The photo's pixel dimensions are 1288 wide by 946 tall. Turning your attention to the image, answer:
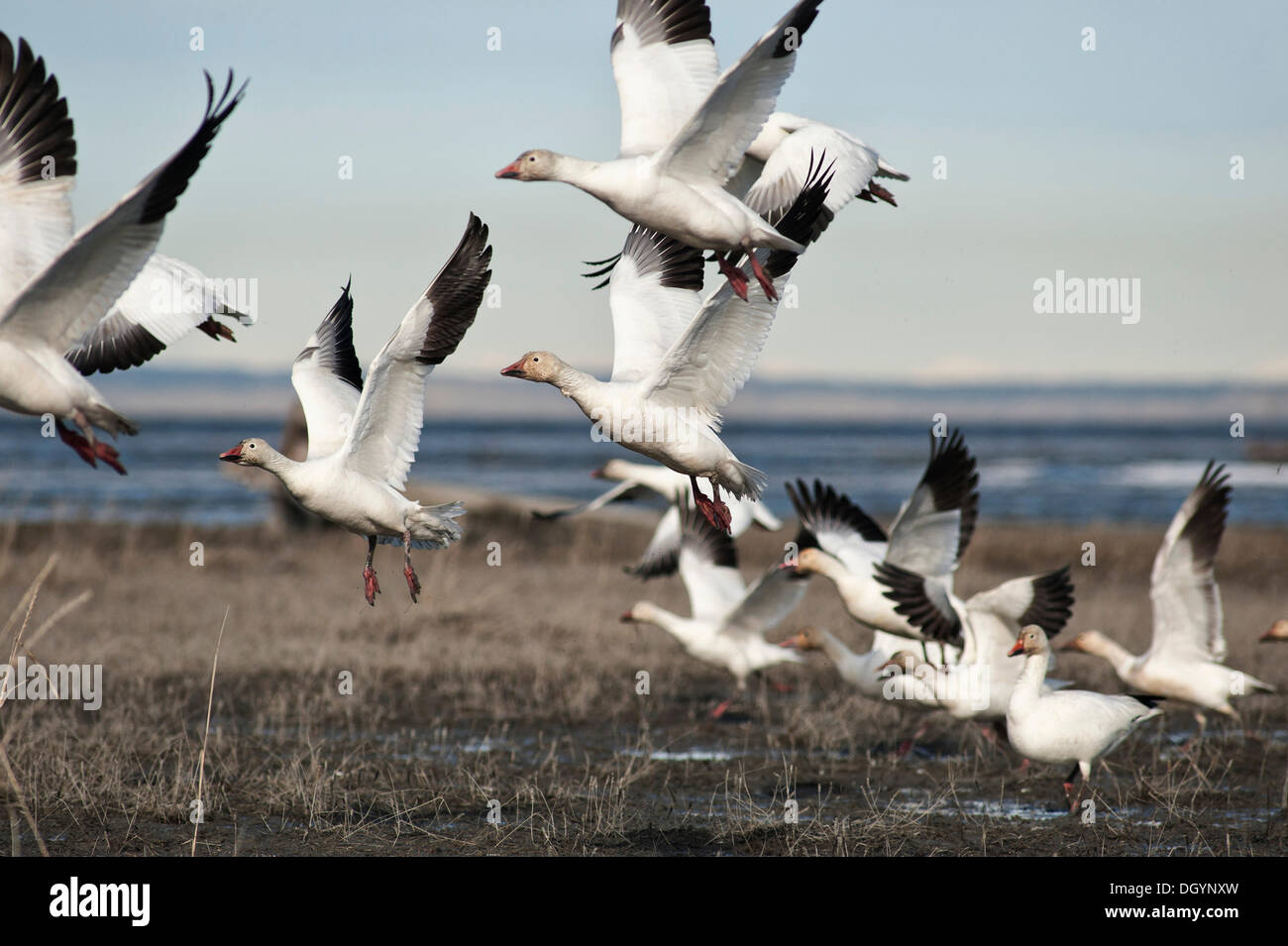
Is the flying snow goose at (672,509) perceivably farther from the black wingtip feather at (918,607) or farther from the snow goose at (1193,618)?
the snow goose at (1193,618)

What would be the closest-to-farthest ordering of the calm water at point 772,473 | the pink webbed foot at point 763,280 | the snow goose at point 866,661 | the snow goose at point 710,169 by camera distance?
the snow goose at point 710,169
the pink webbed foot at point 763,280
the snow goose at point 866,661
the calm water at point 772,473

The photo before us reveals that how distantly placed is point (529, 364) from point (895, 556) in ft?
10.5

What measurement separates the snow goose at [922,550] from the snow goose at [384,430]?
111 inches

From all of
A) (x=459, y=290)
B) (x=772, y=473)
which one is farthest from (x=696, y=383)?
(x=772, y=473)

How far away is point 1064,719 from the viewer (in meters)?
6.62

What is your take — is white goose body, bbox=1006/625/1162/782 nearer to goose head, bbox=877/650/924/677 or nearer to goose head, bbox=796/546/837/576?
goose head, bbox=877/650/924/677

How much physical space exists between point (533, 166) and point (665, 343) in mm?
1143

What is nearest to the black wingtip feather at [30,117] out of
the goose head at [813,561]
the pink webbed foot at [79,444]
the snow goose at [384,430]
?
the pink webbed foot at [79,444]

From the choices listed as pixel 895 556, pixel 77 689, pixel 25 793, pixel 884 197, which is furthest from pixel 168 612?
pixel 884 197

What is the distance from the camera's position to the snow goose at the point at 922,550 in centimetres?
781

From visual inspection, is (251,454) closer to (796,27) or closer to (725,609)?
(796,27)

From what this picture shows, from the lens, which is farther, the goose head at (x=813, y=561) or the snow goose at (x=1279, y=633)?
the snow goose at (x=1279, y=633)

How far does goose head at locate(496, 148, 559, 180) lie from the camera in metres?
5.80
